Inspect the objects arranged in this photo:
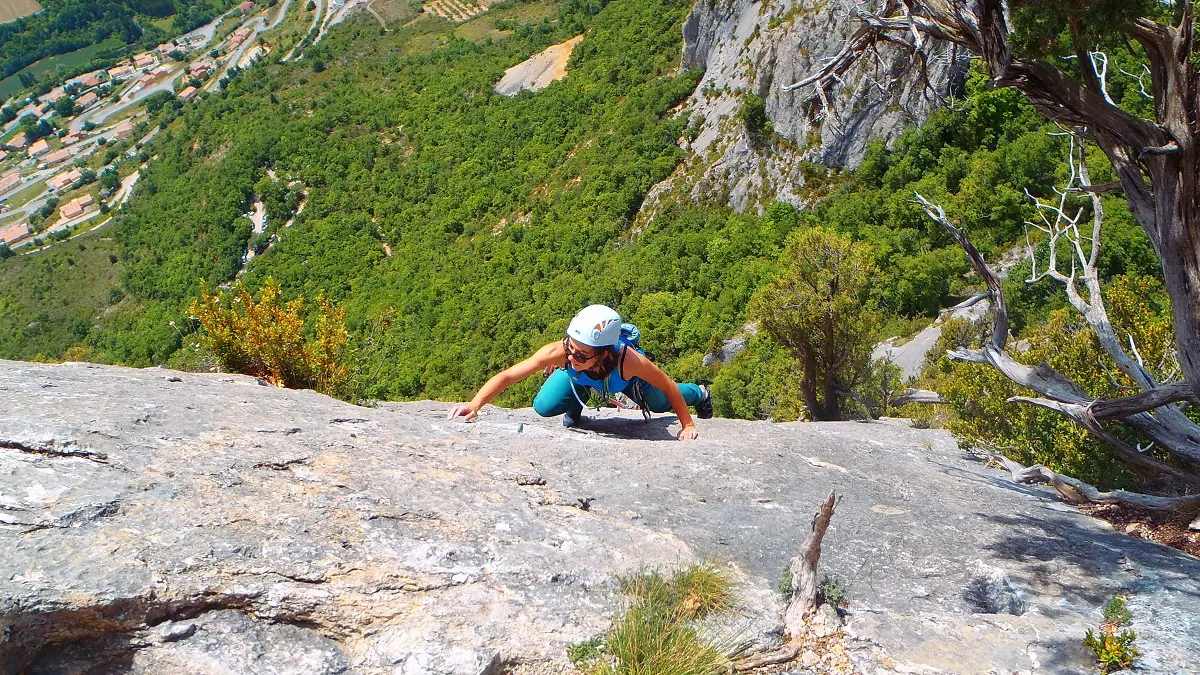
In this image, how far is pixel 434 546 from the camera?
4230mm

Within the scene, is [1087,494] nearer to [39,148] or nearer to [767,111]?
[767,111]

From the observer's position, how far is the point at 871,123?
114 feet

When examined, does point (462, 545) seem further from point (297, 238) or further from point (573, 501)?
point (297, 238)

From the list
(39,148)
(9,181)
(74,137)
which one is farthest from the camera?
(39,148)

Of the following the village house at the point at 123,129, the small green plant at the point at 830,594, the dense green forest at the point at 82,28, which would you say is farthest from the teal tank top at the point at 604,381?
the dense green forest at the point at 82,28

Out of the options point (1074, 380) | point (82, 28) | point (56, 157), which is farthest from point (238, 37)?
point (1074, 380)

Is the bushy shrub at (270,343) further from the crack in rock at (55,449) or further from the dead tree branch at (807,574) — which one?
the dead tree branch at (807,574)

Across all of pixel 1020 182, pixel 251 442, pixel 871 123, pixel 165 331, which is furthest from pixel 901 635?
pixel 165 331

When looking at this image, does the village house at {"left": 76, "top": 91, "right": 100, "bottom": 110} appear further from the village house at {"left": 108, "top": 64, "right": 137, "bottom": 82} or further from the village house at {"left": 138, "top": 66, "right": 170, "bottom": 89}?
the village house at {"left": 138, "top": 66, "right": 170, "bottom": 89}

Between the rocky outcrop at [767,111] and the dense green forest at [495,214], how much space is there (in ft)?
3.89

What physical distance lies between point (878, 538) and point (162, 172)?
113m

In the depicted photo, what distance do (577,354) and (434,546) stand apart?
8.27ft

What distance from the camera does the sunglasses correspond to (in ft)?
20.8

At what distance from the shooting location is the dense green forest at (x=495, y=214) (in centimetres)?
2762
